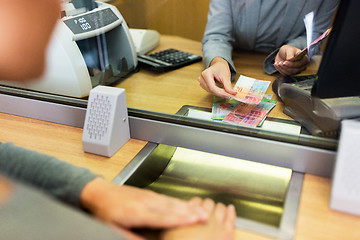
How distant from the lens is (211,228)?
1.79 feet

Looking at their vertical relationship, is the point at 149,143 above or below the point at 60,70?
below

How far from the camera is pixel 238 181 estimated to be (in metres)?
0.85

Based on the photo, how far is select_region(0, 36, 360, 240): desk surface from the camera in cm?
59

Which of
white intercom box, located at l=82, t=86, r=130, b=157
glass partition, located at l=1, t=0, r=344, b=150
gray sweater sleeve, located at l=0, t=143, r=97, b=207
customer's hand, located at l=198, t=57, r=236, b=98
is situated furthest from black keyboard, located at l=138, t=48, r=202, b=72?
gray sweater sleeve, located at l=0, t=143, r=97, b=207

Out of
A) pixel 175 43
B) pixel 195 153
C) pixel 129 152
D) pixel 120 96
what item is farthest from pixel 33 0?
pixel 175 43

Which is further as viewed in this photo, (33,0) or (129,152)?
(129,152)

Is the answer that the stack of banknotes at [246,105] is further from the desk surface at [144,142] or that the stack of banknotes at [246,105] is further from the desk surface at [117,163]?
the desk surface at [117,163]

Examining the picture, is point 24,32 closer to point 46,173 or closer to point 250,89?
point 46,173

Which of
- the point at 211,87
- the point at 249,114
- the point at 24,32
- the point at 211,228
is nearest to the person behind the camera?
the point at 211,228

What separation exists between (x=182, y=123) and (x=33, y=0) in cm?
45

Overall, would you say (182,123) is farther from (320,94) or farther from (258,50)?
(258,50)

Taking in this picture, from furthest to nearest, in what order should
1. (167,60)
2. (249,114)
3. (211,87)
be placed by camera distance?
(167,60)
(211,87)
(249,114)

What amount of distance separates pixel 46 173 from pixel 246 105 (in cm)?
55

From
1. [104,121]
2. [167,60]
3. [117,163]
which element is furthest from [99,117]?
[167,60]
